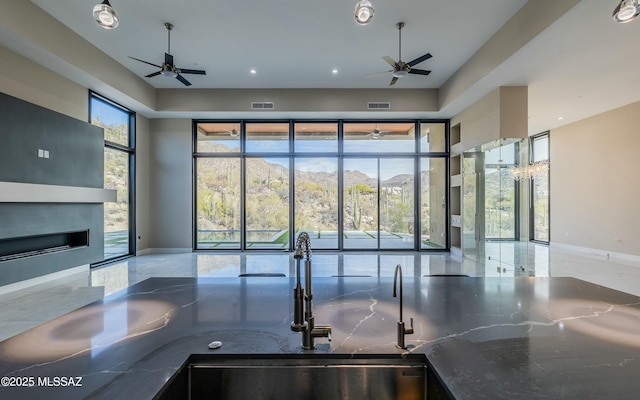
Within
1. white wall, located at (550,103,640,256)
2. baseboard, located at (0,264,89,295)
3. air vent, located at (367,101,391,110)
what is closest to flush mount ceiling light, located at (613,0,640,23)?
air vent, located at (367,101,391,110)

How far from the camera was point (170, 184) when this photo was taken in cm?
775

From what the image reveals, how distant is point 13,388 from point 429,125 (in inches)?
339

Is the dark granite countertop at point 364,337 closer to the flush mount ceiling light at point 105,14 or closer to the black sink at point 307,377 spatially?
the black sink at point 307,377

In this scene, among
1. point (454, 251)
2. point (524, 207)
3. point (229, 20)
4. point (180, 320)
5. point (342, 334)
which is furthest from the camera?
point (454, 251)

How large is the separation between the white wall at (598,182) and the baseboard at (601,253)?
0.07 meters

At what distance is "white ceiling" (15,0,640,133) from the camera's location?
4.16 metres

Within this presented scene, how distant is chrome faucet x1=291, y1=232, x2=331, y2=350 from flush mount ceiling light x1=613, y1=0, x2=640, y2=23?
3762 mm

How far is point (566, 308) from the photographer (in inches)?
58.1

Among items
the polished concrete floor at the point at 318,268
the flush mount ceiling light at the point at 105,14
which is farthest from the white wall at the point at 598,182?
the flush mount ceiling light at the point at 105,14

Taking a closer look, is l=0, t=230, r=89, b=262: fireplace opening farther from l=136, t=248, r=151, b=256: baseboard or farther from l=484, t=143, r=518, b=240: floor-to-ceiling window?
l=484, t=143, r=518, b=240: floor-to-ceiling window

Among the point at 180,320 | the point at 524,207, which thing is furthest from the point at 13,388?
the point at 524,207

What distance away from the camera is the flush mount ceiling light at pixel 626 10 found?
8.71ft

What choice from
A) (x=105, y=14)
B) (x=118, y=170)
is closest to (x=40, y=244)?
(x=118, y=170)

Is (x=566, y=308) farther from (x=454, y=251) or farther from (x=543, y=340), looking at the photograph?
(x=454, y=251)
